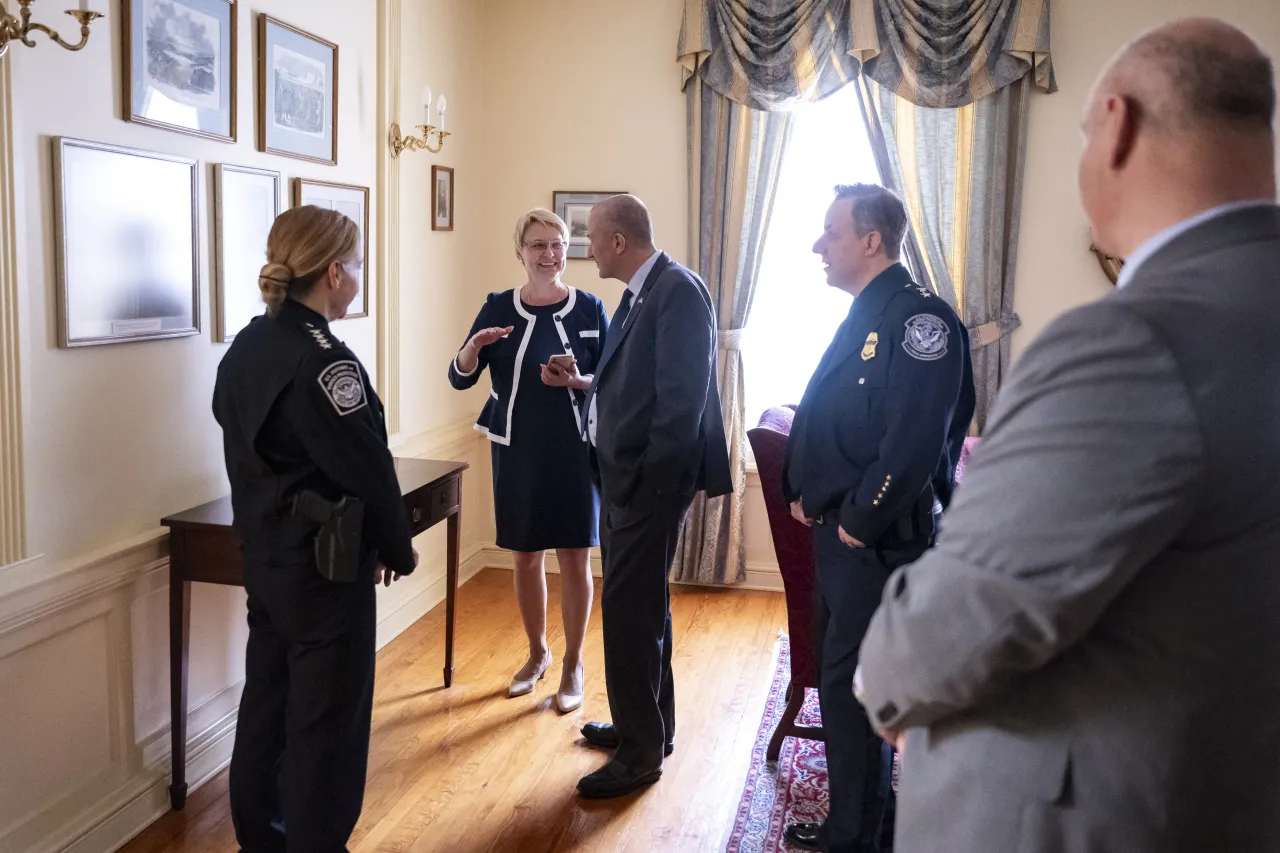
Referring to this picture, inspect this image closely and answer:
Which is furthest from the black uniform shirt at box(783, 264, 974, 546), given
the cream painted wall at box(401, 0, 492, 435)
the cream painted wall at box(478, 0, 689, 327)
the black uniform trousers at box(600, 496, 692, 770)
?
the cream painted wall at box(478, 0, 689, 327)

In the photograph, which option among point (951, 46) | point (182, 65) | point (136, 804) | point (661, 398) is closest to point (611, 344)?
point (661, 398)

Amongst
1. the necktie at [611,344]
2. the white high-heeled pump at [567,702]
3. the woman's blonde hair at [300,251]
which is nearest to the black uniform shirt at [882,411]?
the necktie at [611,344]

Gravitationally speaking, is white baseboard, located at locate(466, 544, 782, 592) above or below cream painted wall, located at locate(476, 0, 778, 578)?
below

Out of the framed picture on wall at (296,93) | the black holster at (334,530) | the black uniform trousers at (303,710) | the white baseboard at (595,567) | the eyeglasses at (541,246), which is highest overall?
the framed picture on wall at (296,93)

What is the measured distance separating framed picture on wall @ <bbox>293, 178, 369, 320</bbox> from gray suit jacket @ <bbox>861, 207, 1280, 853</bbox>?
2568mm

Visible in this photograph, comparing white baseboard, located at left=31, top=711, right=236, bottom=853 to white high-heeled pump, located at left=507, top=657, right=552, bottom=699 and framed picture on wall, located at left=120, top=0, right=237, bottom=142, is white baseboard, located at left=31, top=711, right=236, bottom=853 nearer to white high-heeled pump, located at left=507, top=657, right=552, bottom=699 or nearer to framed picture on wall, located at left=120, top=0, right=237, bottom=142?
white high-heeled pump, located at left=507, top=657, right=552, bottom=699

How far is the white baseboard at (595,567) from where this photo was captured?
476 cm

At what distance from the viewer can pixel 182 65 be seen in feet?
8.64

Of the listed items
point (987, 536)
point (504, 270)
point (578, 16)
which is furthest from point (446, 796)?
point (578, 16)

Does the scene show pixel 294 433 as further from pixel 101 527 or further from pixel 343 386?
pixel 101 527

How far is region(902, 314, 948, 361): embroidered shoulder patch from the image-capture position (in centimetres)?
213

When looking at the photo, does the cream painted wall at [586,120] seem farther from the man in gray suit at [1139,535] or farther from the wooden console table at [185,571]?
the man in gray suit at [1139,535]

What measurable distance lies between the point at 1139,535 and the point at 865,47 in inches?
148

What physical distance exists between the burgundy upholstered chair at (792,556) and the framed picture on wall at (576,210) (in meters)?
2.03
